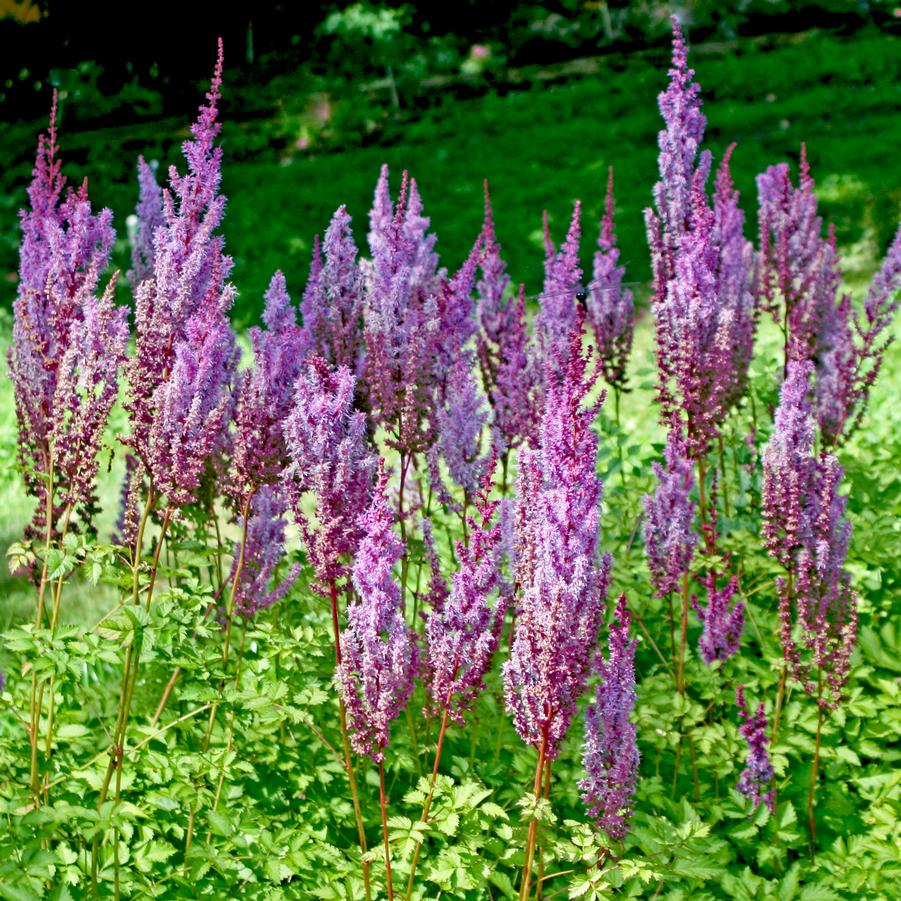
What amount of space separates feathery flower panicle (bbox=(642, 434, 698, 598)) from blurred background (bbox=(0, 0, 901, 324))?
7.79m

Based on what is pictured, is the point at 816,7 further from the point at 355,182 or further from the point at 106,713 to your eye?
the point at 106,713

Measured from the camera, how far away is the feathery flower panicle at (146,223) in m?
4.29

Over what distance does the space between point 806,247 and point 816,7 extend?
44.7ft

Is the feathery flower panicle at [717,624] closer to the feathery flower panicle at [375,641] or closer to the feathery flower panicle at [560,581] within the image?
the feathery flower panicle at [560,581]

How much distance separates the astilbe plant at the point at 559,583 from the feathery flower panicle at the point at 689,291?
1.17 meters

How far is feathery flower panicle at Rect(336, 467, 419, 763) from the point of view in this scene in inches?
104

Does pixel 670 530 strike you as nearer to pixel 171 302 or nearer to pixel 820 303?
pixel 171 302

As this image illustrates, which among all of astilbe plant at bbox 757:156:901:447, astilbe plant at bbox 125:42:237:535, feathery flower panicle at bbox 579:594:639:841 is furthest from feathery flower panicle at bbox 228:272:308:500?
astilbe plant at bbox 757:156:901:447

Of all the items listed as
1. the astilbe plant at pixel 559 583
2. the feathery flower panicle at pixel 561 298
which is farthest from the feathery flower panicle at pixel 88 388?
the feathery flower panicle at pixel 561 298

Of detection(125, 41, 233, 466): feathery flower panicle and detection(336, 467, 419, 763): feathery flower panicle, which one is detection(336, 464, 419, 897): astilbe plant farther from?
detection(125, 41, 233, 466): feathery flower panicle

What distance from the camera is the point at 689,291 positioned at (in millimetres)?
3799

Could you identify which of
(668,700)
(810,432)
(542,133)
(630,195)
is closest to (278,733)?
(668,700)

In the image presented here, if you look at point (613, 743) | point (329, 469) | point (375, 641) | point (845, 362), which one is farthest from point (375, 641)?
point (845, 362)

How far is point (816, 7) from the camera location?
17.0 metres
